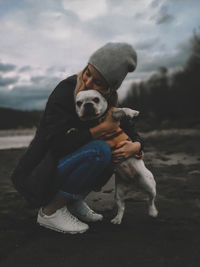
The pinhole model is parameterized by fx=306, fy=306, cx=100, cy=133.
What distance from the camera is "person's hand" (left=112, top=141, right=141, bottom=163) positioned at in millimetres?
2828

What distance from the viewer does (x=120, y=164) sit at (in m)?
2.88

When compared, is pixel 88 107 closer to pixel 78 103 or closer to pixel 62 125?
pixel 78 103

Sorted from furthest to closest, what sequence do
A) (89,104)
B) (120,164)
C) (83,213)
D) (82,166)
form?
(83,213) → (120,164) → (82,166) → (89,104)

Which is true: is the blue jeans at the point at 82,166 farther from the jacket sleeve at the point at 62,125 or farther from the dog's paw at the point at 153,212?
the dog's paw at the point at 153,212

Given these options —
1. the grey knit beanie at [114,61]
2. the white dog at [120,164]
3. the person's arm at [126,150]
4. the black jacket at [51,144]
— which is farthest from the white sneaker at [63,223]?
the grey knit beanie at [114,61]

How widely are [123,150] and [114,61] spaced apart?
2.64 feet

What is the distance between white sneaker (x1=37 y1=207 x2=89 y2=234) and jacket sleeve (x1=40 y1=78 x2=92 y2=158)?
0.57m

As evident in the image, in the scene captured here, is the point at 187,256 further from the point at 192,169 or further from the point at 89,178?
the point at 192,169

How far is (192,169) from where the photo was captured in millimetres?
5945

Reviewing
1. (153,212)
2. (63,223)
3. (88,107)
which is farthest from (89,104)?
(153,212)

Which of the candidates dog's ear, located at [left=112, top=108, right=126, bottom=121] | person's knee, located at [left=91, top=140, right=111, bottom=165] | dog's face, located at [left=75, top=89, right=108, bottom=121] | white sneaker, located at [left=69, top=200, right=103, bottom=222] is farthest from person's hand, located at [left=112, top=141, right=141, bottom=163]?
white sneaker, located at [left=69, top=200, right=103, bottom=222]

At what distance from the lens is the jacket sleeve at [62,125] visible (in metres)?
2.64

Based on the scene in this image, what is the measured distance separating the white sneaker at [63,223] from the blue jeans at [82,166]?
21 centimetres

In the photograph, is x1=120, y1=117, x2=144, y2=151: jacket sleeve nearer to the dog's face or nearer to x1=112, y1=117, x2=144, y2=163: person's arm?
x1=112, y1=117, x2=144, y2=163: person's arm
